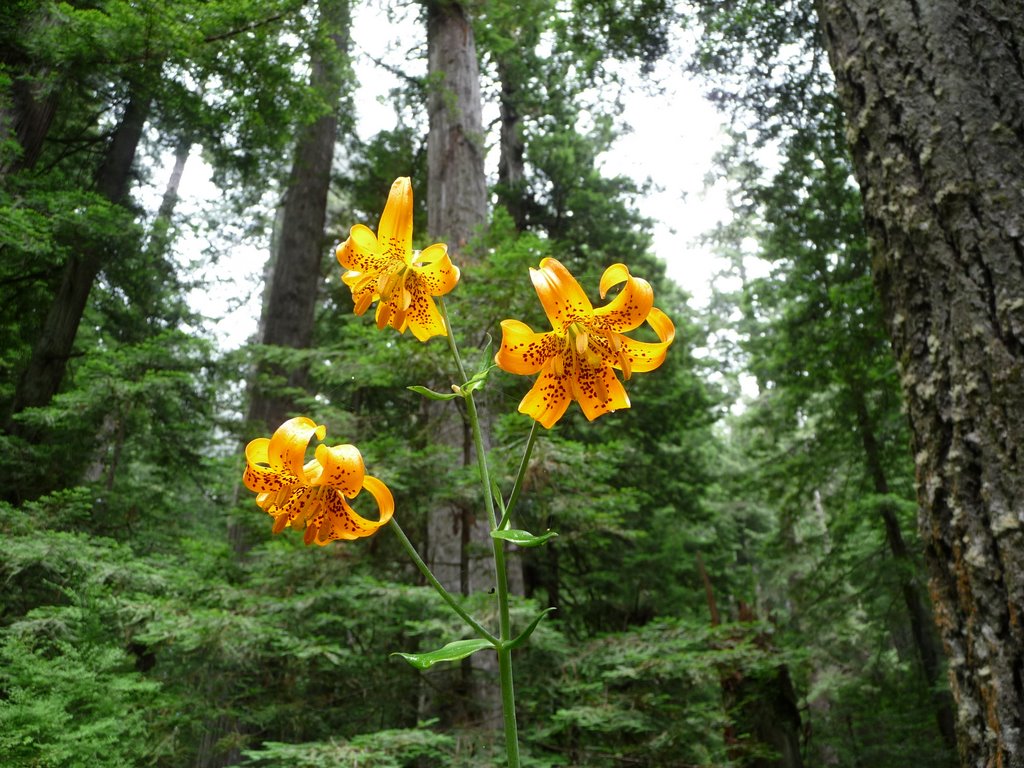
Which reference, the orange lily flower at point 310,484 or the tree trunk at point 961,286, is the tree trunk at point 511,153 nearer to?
the tree trunk at point 961,286

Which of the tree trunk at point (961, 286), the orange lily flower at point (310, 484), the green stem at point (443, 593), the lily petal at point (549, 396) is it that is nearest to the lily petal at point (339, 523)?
the orange lily flower at point (310, 484)

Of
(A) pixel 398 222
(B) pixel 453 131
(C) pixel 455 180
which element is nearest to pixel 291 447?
(A) pixel 398 222

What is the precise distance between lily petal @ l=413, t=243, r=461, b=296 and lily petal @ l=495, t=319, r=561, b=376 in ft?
0.70

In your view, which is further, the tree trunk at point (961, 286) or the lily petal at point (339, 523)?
the tree trunk at point (961, 286)

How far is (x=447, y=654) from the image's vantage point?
77cm

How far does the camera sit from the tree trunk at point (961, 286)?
1.59 metres

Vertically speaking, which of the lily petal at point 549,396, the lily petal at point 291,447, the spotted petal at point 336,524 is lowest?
the spotted petal at point 336,524

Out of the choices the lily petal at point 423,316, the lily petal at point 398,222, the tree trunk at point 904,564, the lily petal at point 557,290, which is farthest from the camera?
the tree trunk at point 904,564

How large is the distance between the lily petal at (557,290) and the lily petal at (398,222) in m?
0.22

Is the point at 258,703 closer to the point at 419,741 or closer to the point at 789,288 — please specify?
the point at 419,741

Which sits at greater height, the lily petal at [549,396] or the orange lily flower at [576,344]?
the orange lily flower at [576,344]

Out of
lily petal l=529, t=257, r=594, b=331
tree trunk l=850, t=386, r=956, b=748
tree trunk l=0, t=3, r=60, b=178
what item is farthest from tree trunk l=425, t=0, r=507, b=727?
tree trunk l=850, t=386, r=956, b=748

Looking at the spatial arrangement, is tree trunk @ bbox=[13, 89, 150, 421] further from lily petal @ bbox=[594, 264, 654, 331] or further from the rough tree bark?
lily petal @ bbox=[594, 264, 654, 331]

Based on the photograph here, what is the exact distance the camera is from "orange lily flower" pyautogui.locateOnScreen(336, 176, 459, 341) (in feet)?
3.22
